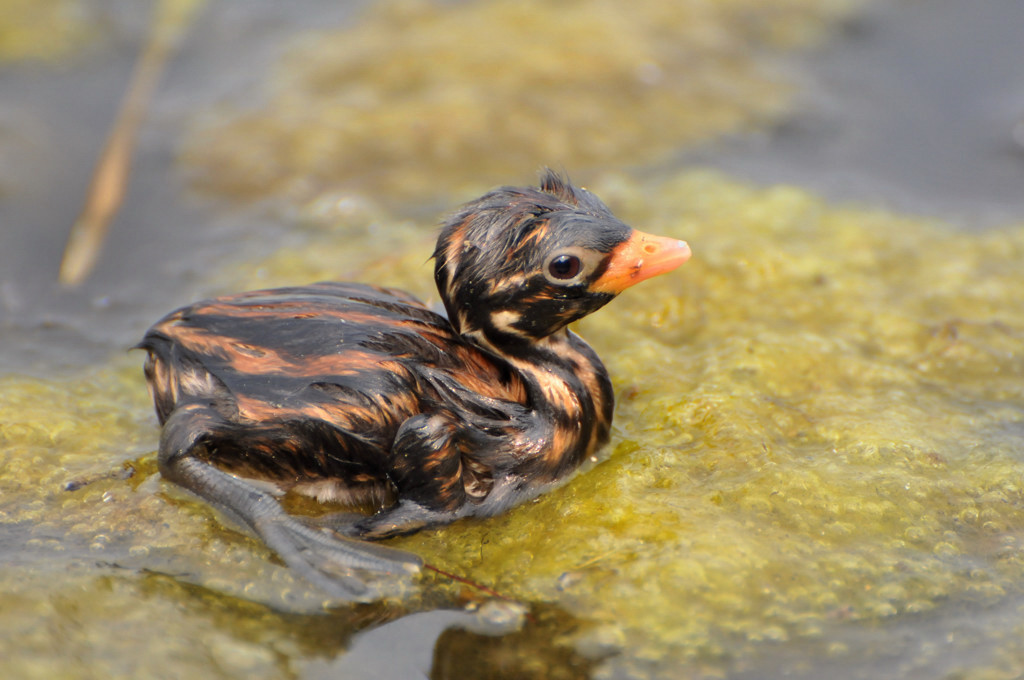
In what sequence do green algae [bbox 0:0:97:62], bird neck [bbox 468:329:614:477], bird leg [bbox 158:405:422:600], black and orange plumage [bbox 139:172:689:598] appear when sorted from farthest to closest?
green algae [bbox 0:0:97:62] → bird neck [bbox 468:329:614:477] → black and orange plumage [bbox 139:172:689:598] → bird leg [bbox 158:405:422:600]

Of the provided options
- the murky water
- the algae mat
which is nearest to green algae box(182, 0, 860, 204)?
the murky water

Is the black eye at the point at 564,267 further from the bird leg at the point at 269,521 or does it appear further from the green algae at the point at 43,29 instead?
the green algae at the point at 43,29

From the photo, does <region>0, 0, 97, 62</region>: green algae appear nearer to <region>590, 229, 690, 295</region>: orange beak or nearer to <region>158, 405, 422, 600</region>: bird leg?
<region>158, 405, 422, 600</region>: bird leg

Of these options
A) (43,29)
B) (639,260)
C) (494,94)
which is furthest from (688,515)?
(43,29)

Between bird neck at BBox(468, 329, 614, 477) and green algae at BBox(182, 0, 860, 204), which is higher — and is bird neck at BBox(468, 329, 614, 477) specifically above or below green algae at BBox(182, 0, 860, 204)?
below

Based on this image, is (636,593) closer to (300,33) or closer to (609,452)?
(609,452)

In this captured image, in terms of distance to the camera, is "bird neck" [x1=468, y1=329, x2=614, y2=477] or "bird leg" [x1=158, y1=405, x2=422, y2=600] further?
"bird neck" [x1=468, y1=329, x2=614, y2=477]

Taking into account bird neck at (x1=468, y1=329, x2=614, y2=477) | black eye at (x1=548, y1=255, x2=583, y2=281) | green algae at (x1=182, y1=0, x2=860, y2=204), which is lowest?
bird neck at (x1=468, y1=329, x2=614, y2=477)

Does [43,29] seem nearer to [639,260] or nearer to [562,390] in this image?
[562,390]
